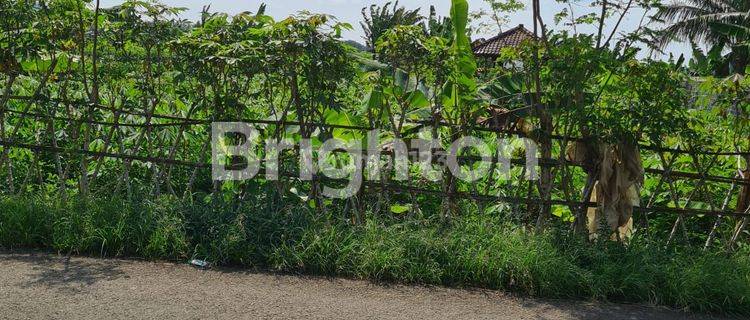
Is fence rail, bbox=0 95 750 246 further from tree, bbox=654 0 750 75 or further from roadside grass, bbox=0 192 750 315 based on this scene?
tree, bbox=654 0 750 75

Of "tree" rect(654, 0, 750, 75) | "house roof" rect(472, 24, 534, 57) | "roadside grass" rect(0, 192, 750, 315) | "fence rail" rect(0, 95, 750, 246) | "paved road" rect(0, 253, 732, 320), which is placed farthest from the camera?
"tree" rect(654, 0, 750, 75)

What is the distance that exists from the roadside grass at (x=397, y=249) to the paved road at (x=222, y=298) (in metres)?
0.14

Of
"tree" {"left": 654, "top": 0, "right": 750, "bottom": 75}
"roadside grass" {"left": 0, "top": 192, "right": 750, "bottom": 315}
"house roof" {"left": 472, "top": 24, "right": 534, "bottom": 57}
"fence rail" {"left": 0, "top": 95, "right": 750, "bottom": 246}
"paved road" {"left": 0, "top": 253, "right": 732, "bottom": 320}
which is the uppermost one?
"tree" {"left": 654, "top": 0, "right": 750, "bottom": 75}

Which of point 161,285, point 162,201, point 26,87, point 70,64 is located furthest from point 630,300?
point 26,87

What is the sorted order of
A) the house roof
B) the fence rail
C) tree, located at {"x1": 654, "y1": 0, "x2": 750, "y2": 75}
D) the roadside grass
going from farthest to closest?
tree, located at {"x1": 654, "y1": 0, "x2": 750, "y2": 75} < the house roof < the fence rail < the roadside grass

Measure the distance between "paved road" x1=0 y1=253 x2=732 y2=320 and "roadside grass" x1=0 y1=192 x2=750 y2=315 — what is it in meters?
0.14

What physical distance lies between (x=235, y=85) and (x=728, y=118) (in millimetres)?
4064

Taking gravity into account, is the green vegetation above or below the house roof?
below

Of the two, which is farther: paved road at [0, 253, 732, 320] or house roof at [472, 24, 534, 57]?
house roof at [472, 24, 534, 57]

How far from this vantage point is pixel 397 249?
17.3 ft

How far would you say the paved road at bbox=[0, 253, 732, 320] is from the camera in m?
4.44

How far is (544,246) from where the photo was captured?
211 inches

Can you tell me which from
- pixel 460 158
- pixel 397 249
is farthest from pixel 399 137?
pixel 397 249

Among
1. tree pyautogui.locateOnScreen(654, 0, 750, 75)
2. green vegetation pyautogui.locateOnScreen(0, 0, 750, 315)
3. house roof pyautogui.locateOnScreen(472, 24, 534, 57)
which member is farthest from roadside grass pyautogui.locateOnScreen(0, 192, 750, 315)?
tree pyautogui.locateOnScreen(654, 0, 750, 75)
